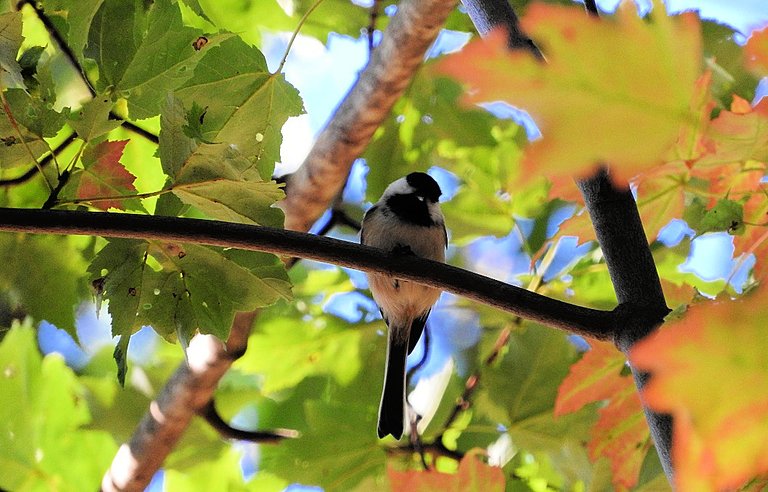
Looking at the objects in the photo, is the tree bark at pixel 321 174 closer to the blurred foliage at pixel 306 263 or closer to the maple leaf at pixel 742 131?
the blurred foliage at pixel 306 263

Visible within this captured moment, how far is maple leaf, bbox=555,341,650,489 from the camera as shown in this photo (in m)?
0.87

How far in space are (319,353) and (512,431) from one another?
0.48 metres

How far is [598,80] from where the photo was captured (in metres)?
0.22

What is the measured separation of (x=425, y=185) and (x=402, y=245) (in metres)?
0.19

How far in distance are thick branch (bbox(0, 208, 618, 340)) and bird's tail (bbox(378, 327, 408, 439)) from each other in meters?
0.93

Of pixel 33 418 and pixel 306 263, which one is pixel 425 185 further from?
pixel 33 418

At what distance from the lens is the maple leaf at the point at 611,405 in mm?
873

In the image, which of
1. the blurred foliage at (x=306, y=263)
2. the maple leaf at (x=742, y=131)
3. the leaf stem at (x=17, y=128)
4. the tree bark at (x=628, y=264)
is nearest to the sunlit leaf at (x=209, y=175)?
the blurred foliage at (x=306, y=263)

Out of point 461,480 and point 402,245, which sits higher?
point 461,480

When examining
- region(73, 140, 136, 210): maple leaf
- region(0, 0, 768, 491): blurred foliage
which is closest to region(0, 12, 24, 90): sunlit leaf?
region(0, 0, 768, 491): blurred foliage

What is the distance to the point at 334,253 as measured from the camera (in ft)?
1.94

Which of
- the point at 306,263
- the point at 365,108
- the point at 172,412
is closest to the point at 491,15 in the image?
the point at 365,108

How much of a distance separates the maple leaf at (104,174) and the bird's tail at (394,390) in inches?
32.8

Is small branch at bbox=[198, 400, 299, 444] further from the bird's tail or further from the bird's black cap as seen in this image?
the bird's black cap
